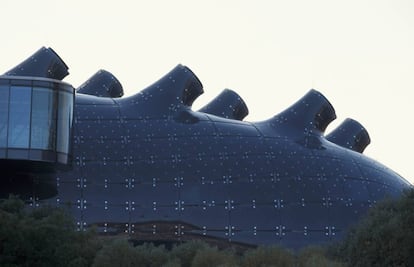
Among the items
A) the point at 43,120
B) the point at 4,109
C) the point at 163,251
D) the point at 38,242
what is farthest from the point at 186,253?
the point at 4,109

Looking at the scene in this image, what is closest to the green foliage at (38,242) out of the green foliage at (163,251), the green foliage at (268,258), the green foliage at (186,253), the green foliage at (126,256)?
the green foliage at (163,251)

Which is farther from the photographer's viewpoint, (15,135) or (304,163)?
(304,163)

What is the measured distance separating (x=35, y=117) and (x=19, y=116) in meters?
0.56

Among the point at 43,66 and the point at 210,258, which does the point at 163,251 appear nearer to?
the point at 210,258

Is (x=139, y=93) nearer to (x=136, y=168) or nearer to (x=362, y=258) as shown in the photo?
(x=136, y=168)

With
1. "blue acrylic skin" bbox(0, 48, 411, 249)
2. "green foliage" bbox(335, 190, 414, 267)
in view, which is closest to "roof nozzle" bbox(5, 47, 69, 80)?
"blue acrylic skin" bbox(0, 48, 411, 249)

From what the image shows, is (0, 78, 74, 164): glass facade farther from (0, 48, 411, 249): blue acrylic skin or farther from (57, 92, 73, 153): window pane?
(0, 48, 411, 249): blue acrylic skin

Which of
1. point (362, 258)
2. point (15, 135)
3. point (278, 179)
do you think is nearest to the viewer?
point (362, 258)

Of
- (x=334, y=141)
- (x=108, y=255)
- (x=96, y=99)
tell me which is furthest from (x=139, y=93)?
(x=108, y=255)

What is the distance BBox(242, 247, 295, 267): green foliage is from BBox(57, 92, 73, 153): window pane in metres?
10.6

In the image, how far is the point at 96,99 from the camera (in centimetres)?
5081

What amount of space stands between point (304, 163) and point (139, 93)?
6.86 meters

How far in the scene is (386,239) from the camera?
36938 millimetres

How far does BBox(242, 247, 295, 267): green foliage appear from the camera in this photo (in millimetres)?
37875
